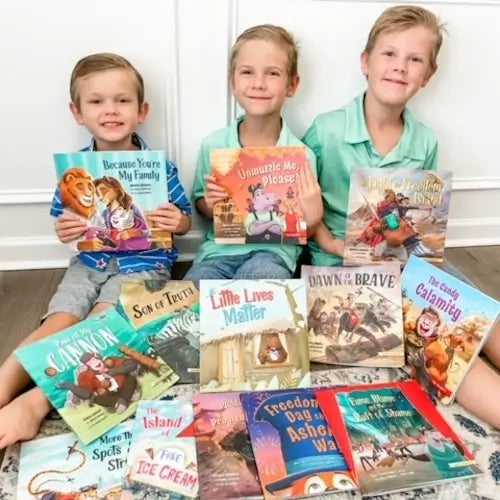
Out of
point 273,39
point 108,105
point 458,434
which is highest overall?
point 273,39

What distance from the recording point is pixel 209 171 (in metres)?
1.44

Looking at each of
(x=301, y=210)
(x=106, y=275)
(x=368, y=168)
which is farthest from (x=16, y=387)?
(x=368, y=168)

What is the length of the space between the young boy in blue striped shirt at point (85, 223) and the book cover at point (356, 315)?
0.36 m

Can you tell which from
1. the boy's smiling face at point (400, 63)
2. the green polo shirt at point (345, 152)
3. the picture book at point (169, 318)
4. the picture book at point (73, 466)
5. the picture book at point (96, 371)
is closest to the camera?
the picture book at point (73, 466)

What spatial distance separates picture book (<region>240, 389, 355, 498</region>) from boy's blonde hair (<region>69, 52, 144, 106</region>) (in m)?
0.75

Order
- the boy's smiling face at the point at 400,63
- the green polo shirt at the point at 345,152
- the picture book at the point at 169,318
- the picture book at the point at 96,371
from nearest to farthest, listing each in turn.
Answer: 1. the picture book at the point at 96,371
2. the picture book at the point at 169,318
3. the boy's smiling face at the point at 400,63
4. the green polo shirt at the point at 345,152

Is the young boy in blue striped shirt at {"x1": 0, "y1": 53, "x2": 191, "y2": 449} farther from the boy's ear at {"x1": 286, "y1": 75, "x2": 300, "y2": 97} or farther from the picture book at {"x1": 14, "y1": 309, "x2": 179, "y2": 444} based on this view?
the boy's ear at {"x1": 286, "y1": 75, "x2": 300, "y2": 97}

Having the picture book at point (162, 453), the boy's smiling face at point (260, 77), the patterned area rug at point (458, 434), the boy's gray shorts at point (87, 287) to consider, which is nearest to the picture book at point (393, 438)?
the patterned area rug at point (458, 434)

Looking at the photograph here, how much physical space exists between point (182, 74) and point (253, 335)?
0.66 meters

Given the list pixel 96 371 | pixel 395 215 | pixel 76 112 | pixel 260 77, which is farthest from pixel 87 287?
pixel 395 215

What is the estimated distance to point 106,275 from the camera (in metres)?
1.36

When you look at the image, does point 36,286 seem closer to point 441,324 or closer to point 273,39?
point 273,39

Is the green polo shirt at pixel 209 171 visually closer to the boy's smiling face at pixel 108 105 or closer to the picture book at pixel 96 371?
the boy's smiling face at pixel 108 105

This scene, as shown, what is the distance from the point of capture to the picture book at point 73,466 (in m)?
0.95
